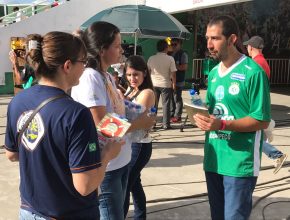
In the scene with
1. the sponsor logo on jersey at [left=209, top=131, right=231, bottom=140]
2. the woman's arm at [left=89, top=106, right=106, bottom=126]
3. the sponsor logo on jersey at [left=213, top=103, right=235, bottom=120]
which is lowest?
the sponsor logo on jersey at [left=209, top=131, right=231, bottom=140]

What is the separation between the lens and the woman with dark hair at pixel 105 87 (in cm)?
236

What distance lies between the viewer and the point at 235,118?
272 centimetres

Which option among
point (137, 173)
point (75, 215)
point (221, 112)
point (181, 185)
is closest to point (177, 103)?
point (181, 185)

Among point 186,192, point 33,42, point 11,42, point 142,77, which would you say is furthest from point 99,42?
point 11,42

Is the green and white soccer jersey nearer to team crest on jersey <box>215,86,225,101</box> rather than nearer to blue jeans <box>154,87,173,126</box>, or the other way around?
team crest on jersey <box>215,86,225,101</box>

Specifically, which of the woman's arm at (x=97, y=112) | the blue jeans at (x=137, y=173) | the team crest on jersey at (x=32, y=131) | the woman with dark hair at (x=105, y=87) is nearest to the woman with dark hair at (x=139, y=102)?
the blue jeans at (x=137, y=173)

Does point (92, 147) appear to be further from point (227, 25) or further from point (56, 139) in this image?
point (227, 25)

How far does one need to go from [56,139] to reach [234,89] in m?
1.36

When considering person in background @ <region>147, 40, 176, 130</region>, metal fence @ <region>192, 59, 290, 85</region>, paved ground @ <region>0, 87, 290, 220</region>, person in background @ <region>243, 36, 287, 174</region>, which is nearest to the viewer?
paved ground @ <region>0, 87, 290, 220</region>

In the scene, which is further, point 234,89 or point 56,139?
point 234,89

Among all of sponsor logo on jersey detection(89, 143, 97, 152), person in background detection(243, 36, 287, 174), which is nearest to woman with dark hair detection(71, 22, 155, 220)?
sponsor logo on jersey detection(89, 143, 97, 152)

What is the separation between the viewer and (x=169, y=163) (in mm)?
6207

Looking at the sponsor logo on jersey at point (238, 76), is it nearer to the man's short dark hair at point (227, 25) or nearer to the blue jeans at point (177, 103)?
the man's short dark hair at point (227, 25)

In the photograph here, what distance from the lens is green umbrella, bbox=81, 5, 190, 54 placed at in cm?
826
